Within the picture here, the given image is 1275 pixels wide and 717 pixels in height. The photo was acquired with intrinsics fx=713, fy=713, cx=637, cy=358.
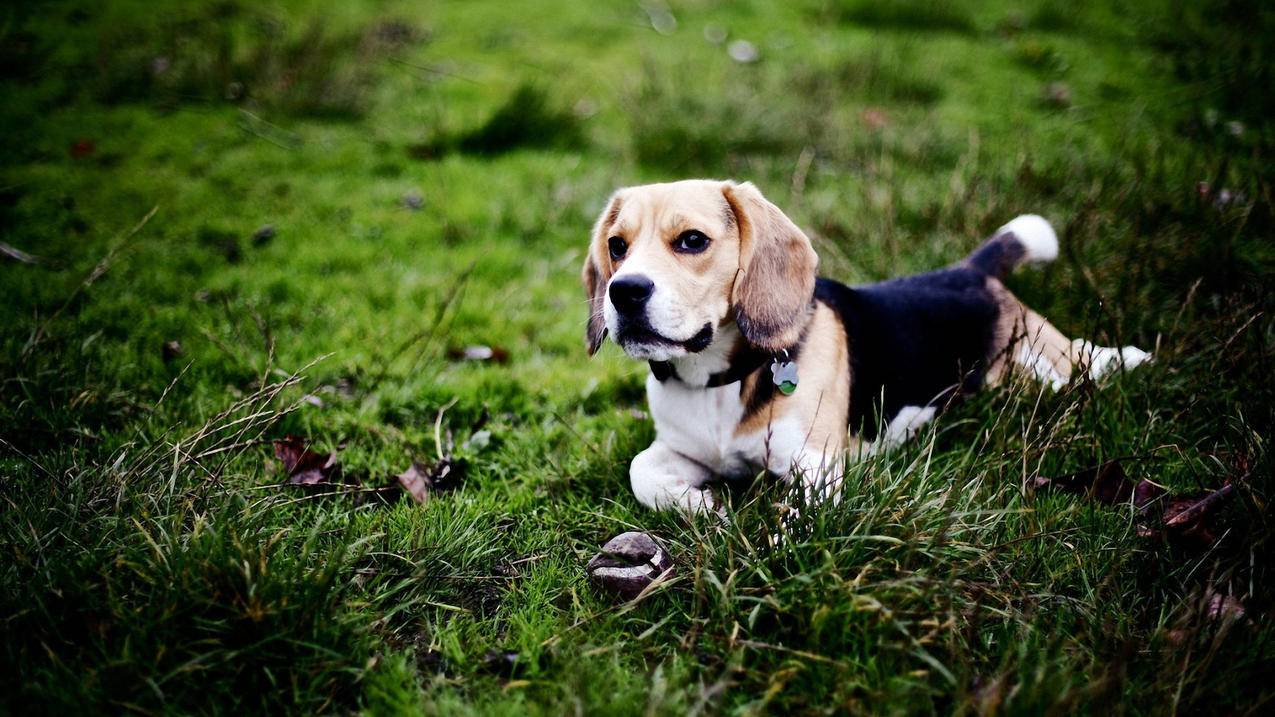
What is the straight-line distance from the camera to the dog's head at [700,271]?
247 cm

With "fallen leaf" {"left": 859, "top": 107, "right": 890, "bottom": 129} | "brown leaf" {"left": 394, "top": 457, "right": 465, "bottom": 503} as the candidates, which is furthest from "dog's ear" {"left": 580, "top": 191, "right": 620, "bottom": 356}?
"fallen leaf" {"left": 859, "top": 107, "right": 890, "bottom": 129}

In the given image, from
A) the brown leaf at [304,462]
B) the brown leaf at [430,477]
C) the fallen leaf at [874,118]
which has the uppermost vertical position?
the fallen leaf at [874,118]

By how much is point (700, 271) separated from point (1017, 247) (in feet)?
6.59

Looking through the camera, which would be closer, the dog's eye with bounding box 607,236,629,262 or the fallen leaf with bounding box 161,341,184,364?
the dog's eye with bounding box 607,236,629,262

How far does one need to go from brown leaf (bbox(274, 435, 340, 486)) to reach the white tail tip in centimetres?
349

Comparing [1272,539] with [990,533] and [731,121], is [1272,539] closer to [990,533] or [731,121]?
[990,533]

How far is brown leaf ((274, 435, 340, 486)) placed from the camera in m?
2.87

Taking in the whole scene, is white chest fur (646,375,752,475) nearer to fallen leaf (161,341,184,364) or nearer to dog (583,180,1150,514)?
dog (583,180,1150,514)

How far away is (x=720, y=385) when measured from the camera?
111 inches

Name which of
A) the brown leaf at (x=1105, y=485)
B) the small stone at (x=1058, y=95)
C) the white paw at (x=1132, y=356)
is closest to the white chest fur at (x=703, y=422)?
the brown leaf at (x=1105, y=485)

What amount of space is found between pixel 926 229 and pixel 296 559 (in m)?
4.14

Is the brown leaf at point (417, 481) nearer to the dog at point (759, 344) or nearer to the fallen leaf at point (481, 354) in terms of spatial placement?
the dog at point (759, 344)

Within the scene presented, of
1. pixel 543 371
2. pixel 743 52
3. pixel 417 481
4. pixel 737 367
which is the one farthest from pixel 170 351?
pixel 743 52

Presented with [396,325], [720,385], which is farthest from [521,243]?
[720,385]
